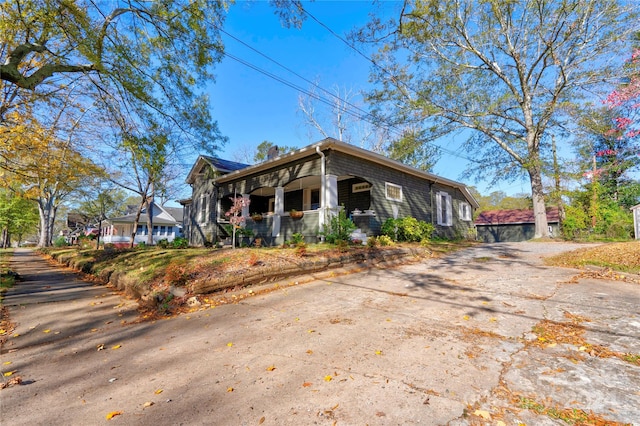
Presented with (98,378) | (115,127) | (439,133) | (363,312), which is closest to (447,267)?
(363,312)

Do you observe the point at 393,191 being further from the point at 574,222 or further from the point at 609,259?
the point at 574,222

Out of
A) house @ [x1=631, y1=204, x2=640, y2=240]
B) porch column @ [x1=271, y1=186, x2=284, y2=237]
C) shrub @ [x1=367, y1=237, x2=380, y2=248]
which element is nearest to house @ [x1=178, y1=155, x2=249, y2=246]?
porch column @ [x1=271, y1=186, x2=284, y2=237]

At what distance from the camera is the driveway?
6.69 feet

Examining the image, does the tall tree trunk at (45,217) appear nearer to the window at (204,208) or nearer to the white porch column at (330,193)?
the window at (204,208)

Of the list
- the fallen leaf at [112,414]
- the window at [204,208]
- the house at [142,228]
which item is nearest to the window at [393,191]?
the window at [204,208]

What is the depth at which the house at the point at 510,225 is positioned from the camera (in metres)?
25.5

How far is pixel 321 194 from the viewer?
31.6 ft

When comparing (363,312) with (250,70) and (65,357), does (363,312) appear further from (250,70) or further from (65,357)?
(250,70)

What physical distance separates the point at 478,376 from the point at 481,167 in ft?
56.5

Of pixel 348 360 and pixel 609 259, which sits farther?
pixel 609 259

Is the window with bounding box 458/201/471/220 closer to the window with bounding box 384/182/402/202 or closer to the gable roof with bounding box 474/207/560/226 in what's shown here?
the window with bounding box 384/182/402/202

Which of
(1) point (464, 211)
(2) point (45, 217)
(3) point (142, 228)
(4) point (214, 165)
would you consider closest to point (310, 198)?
(4) point (214, 165)

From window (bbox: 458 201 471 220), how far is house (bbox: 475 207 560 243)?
36.0ft

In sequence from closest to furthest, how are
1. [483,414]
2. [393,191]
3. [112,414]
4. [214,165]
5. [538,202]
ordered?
[483,414]
[112,414]
[393,191]
[538,202]
[214,165]
